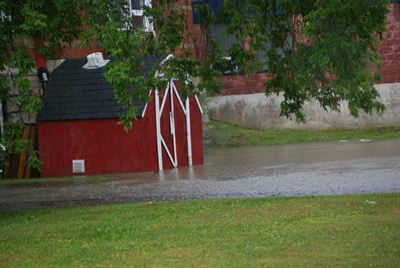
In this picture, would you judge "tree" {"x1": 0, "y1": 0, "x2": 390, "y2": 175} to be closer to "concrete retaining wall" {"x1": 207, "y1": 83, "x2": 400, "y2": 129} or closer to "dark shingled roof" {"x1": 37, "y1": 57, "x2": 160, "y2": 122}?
"dark shingled roof" {"x1": 37, "y1": 57, "x2": 160, "y2": 122}

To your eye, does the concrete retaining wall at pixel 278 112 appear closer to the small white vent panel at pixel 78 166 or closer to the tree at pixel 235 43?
the small white vent panel at pixel 78 166

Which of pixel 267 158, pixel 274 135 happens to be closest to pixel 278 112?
pixel 274 135

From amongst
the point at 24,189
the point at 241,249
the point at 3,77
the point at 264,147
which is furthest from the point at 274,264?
the point at 264,147

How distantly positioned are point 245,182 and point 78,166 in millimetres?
4971

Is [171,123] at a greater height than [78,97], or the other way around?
[78,97]

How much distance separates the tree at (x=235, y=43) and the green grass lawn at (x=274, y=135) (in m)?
16.2

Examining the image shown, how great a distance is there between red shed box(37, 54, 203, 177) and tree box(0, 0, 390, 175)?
726cm

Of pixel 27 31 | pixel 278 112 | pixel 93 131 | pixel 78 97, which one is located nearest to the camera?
pixel 27 31

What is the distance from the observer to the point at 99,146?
22.3 meters

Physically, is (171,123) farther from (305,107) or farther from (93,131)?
(305,107)

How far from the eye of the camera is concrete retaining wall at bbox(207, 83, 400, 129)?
33.6 metres

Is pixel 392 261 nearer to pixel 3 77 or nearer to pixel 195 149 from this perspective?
pixel 3 77

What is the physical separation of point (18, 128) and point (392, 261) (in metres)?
6.85

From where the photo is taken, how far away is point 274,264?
9664 mm
